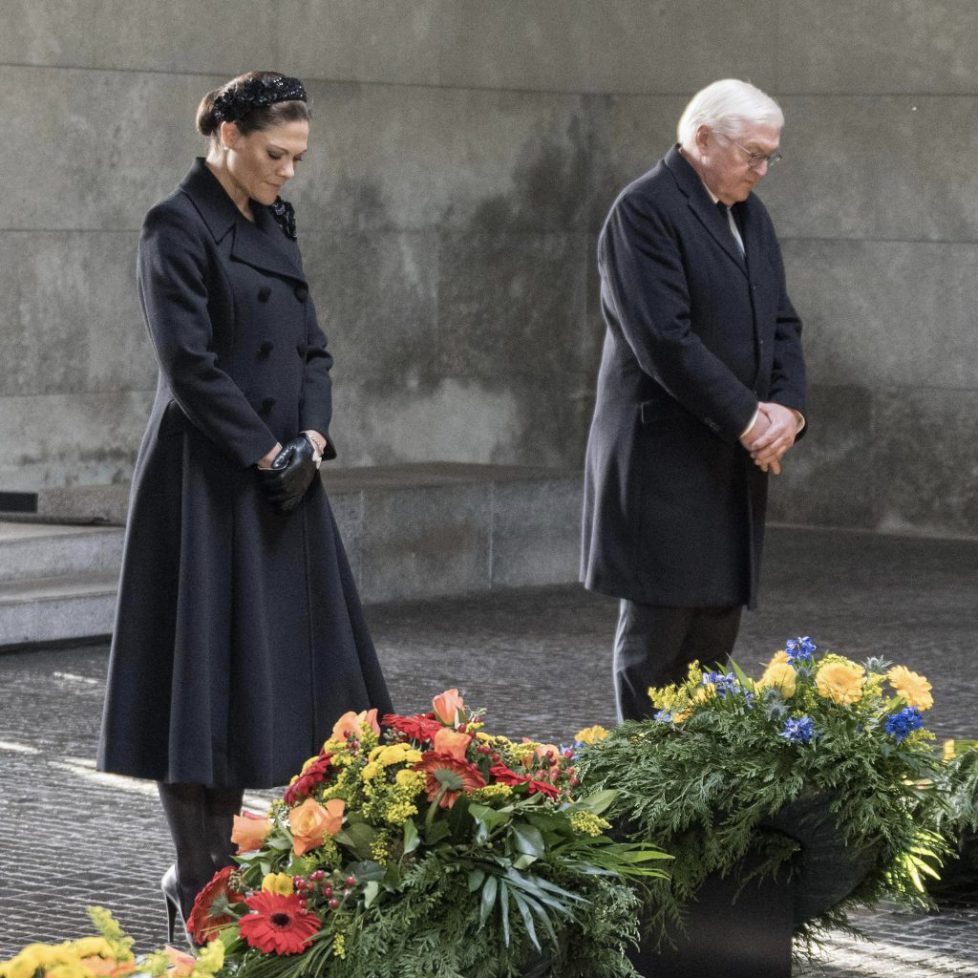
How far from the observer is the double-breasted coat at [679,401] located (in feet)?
17.4

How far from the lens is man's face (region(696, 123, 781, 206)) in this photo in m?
5.25

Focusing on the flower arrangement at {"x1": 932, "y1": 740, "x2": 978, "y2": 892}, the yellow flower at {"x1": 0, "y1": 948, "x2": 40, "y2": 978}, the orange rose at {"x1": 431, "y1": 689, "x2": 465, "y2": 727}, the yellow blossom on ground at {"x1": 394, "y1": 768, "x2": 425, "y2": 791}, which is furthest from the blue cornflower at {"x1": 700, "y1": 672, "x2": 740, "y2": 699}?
the yellow flower at {"x1": 0, "y1": 948, "x2": 40, "y2": 978}

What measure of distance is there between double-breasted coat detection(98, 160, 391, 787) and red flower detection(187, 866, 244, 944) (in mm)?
887

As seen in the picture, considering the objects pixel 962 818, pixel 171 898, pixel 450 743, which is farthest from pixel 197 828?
pixel 962 818

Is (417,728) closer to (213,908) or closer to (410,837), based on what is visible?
(410,837)

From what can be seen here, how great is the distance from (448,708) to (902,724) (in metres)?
0.99

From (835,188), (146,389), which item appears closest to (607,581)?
(146,389)

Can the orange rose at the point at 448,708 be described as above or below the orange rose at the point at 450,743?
above

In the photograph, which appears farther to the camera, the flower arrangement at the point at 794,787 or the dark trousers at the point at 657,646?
the dark trousers at the point at 657,646

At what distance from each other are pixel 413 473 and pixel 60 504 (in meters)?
1.80

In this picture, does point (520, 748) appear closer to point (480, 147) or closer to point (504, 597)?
point (504, 597)

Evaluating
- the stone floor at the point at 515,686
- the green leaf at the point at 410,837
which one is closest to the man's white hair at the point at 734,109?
the stone floor at the point at 515,686

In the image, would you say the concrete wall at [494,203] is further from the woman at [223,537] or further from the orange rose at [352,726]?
the orange rose at [352,726]

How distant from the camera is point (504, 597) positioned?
10.7 meters
